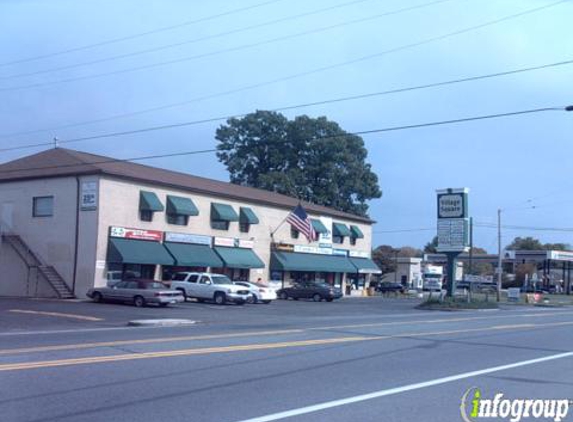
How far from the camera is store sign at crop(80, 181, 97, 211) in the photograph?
140ft

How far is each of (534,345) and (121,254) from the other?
88.1 ft

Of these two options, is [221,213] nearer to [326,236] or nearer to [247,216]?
[247,216]

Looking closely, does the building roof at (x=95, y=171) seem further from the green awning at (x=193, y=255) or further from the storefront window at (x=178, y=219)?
the green awning at (x=193, y=255)

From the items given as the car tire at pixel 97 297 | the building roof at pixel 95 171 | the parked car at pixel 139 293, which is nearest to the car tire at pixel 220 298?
the parked car at pixel 139 293

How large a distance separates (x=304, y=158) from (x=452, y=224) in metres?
34.6

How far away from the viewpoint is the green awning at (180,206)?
47.4 meters

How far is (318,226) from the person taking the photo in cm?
6225

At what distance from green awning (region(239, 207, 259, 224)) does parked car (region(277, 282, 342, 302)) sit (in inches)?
207

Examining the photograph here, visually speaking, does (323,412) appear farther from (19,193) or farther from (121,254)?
(19,193)

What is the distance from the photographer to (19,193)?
46.1 metres

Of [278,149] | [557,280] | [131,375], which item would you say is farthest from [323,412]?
[557,280]

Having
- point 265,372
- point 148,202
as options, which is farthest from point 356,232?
point 265,372

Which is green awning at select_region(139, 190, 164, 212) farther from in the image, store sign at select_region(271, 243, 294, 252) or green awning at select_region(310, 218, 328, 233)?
green awning at select_region(310, 218, 328, 233)

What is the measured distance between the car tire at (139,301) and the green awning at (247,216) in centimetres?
1740
